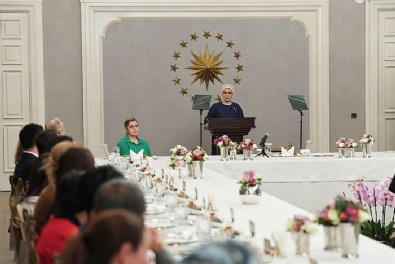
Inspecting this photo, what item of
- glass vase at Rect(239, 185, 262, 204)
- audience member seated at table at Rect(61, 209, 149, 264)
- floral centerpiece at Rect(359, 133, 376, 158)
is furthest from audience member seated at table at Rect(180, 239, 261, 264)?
floral centerpiece at Rect(359, 133, 376, 158)

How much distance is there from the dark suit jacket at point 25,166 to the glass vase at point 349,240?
4.22 meters

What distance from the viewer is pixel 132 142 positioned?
11531 millimetres

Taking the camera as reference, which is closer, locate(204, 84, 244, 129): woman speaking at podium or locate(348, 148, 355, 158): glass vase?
locate(348, 148, 355, 158): glass vase

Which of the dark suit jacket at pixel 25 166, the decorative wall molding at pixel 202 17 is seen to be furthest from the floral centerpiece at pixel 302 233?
the decorative wall molding at pixel 202 17

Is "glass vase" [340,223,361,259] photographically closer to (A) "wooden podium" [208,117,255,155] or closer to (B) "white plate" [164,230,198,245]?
(B) "white plate" [164,230,198,245]

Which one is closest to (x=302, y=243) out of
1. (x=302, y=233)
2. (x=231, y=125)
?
(x=302, y=233)

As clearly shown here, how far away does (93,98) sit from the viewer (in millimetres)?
15016

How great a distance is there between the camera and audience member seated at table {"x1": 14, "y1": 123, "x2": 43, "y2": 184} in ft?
26.1

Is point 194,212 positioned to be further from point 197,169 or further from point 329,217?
point 197,169

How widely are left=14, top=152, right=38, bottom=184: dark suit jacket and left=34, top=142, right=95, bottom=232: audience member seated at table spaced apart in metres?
2.77

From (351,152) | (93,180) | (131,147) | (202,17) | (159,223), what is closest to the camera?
(93,180)

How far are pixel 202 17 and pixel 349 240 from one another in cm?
1139

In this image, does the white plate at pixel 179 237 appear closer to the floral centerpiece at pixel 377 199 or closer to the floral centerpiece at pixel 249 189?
the floral centerpiece at pixel 249 189

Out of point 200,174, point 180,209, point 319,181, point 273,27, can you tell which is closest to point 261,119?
point 273,27
